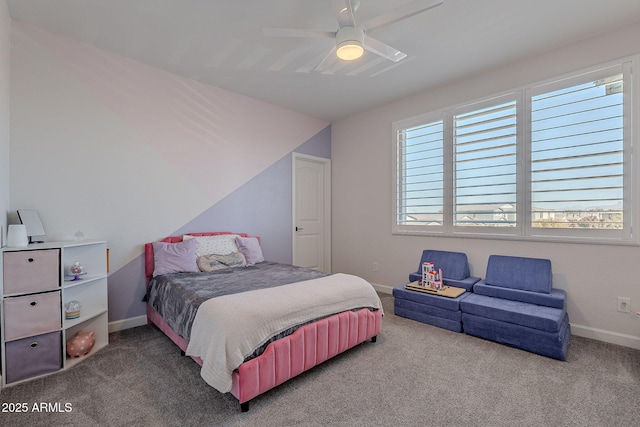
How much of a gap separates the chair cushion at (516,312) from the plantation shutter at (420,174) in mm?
1191

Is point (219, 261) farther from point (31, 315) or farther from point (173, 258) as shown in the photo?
point (31, 315)

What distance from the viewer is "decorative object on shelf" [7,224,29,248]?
7.20 feet

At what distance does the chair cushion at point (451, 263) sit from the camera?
3.47 metres

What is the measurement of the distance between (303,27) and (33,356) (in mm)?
3303

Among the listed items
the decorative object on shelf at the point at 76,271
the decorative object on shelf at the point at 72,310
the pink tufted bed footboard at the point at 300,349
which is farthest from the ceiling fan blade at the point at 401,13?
the decorative object on shelf at the point at 72,310

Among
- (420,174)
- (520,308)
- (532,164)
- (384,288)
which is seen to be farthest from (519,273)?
(384,288)

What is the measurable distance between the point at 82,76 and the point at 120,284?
206 cm

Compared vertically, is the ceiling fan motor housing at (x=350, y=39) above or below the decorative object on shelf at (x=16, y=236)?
above

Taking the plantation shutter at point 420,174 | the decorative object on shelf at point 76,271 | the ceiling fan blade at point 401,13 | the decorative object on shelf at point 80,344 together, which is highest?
the ceiling fan blade at point 401,13

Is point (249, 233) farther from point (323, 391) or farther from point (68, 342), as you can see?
point (323, 391)

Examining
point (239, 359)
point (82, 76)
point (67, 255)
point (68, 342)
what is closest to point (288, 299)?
point (239, 359)

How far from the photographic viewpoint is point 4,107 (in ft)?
7.63

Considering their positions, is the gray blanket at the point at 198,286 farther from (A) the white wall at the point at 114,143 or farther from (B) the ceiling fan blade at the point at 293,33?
(B) the ceiling fan blade at the point at 293,33

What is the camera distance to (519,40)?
2781mm
